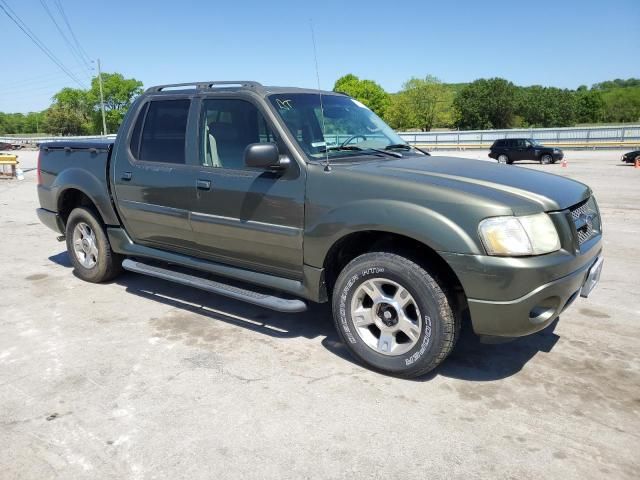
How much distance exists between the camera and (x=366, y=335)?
145 inches

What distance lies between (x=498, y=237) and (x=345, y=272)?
1.09 metres

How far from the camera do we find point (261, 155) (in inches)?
143

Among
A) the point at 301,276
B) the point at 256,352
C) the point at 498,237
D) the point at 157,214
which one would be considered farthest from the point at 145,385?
the point at 498,237

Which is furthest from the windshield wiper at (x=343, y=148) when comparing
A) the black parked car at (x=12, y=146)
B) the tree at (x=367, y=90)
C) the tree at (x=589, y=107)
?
the tree at (x=589, y=107)

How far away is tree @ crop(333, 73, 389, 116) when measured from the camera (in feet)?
331

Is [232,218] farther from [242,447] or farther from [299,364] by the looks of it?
[242,447]

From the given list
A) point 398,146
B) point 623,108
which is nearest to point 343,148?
point 398,146

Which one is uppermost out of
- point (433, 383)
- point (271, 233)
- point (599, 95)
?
point (599, 95)

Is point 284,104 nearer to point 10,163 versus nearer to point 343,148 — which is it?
point 343,148

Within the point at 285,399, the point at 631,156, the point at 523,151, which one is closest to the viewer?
the point at 285,399

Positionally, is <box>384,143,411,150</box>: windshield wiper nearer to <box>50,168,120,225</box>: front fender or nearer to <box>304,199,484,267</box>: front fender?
<box>304,199,484,267</box>: front fender

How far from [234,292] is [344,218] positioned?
1.22 meters

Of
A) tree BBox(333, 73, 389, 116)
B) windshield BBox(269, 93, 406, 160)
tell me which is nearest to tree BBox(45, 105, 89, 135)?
tree BBox(333, 73, 389, 116)

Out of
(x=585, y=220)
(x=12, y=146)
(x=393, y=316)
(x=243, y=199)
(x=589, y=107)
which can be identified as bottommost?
(x=393, y=316)
